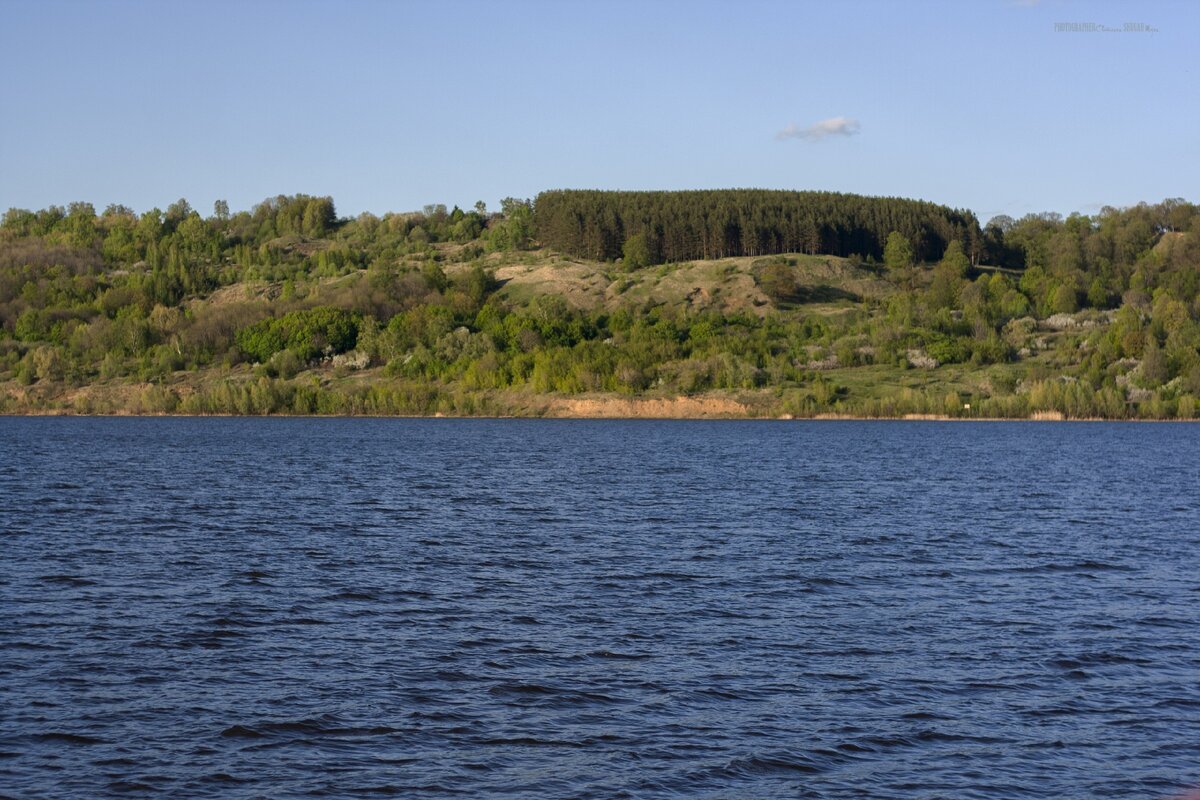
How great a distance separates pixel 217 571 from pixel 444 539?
29.6 feet

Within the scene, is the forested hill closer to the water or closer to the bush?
the bush

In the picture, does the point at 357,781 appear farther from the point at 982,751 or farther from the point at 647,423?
the point at 647,423

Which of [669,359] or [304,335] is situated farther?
[304,335]

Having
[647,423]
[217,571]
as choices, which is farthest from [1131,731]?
[647,423]

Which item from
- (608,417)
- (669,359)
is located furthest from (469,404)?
(669,359)

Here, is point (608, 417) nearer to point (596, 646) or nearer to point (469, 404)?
point (469, 404)

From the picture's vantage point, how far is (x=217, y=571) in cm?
3425

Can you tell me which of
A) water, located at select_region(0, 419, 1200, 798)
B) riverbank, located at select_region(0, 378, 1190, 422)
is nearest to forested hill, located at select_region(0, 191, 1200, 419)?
riverbank, located at select_region(0, 378, 1190, 422)

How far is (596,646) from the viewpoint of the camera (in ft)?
83.5

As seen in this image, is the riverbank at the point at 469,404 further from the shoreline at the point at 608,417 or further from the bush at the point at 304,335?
the bush at the point at 304,335

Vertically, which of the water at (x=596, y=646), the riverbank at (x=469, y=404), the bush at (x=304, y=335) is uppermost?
the bush at (x=304, y=335)

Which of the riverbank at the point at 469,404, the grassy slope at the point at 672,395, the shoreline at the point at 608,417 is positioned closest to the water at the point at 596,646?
the riverbank at the point at 469,404

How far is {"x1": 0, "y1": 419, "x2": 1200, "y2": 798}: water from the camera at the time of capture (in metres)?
18.3

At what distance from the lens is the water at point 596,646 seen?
721 inches
